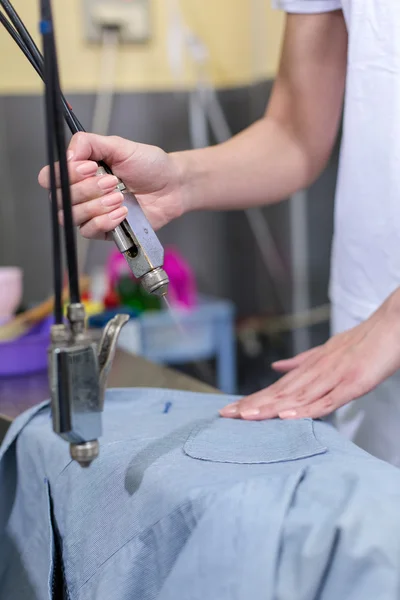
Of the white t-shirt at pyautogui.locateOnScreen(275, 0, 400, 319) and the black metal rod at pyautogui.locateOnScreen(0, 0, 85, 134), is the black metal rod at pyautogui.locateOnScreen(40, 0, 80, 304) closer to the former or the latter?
the black metal rod at pyautogui.locateOnScreen(0, 0, 85, 134)

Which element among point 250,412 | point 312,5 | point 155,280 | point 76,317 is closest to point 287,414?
point 250,412

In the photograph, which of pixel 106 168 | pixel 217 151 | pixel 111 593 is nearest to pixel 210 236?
pixel 217 151

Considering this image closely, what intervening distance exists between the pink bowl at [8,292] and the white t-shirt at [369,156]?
2.18ft

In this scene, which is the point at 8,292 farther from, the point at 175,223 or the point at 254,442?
the point at 175,223

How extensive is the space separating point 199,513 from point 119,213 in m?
0.29

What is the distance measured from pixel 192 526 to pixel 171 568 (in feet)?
0.13

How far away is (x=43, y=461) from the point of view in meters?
0.78

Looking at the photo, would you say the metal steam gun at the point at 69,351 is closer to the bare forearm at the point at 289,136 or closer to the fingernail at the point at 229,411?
the fingernail at the point at 229,411

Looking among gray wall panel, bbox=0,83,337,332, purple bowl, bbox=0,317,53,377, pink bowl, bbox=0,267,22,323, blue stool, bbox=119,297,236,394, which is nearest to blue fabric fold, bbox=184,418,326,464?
purple bowl, bbox=0,317,53,377

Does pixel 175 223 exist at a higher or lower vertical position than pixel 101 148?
lower

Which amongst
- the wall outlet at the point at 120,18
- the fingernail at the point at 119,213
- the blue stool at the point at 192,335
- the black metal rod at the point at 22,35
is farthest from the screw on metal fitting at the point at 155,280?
the wall outlet at the point at 120,18

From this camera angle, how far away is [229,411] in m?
0.79

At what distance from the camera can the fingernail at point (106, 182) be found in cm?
73

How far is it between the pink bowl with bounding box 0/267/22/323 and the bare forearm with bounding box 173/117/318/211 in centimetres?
53
